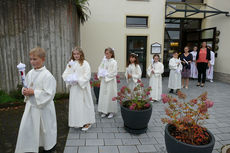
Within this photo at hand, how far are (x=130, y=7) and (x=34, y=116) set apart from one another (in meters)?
8.82

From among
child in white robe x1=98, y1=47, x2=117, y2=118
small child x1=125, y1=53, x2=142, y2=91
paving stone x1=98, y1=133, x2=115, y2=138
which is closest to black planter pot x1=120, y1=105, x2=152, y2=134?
paving stone x1=98, y1=133, x2=115, y2=138

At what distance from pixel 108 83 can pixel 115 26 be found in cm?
629

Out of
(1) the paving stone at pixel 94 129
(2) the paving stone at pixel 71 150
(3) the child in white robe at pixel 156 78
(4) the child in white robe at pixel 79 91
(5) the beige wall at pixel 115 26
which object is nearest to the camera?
(2) the paving stone at pixel 71 150

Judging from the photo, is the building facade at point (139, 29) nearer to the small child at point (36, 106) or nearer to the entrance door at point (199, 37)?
the entrance door at point (199, 37)

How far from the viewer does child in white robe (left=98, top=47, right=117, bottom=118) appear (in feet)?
13.0

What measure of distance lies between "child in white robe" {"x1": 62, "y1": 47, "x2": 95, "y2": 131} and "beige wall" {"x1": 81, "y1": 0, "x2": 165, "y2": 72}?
6.24 metres

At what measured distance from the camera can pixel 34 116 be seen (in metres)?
2.31

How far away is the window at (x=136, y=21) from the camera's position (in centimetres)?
970

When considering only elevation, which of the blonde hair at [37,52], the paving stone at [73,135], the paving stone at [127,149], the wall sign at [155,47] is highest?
the wall sign at [155,47]

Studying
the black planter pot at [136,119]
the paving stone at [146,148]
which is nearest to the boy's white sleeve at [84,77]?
the black planter pot at [136,119]

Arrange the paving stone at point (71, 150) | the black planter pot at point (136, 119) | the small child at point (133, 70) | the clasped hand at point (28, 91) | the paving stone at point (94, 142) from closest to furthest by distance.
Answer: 1. the clasped hand at point (28, 91)
2. the paving stone at point (71, 150)
3. the paving stone at point (94, 142)
4. the black planter pot at point (136, 119)
5. the small child at point (133, 70)

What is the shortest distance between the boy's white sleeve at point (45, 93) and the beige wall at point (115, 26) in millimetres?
7245

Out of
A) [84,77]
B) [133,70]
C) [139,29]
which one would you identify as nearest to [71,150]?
[84,77]

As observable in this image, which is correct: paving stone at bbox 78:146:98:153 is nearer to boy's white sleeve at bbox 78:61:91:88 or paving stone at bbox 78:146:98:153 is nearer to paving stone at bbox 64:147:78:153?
paving stone at bbox 64:147:78:153
